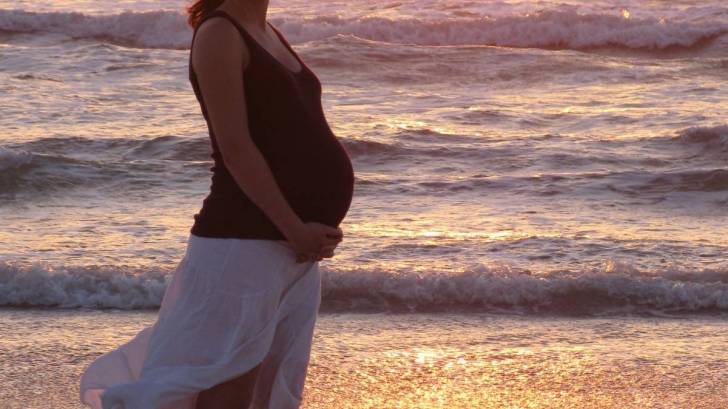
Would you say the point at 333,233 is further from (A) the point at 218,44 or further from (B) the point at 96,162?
(B) the point at 96,162

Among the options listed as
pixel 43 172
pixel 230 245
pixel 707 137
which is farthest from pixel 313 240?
pixel 707 137

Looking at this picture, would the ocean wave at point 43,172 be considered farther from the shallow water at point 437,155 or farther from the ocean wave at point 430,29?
the ocean wave at point 430,29

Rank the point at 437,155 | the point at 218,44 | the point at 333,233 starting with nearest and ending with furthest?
the point at 218,44, the point at 333,233, the point at 437,155

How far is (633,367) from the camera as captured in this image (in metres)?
4.77

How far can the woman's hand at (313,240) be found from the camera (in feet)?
8.36

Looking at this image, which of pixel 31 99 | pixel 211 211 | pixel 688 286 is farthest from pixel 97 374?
pixel 31 99

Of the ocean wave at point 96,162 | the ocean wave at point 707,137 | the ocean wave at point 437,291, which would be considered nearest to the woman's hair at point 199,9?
the ocean wave at point 437,291

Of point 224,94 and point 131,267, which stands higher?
point 224,94

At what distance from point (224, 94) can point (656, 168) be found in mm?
8376

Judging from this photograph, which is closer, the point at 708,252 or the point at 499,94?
the point at 708,252

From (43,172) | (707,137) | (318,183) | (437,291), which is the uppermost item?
(318,183)

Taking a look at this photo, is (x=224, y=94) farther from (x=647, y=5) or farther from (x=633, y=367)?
(x=647, y=5)

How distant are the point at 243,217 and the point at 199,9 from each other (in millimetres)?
452

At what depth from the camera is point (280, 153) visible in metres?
2.53
